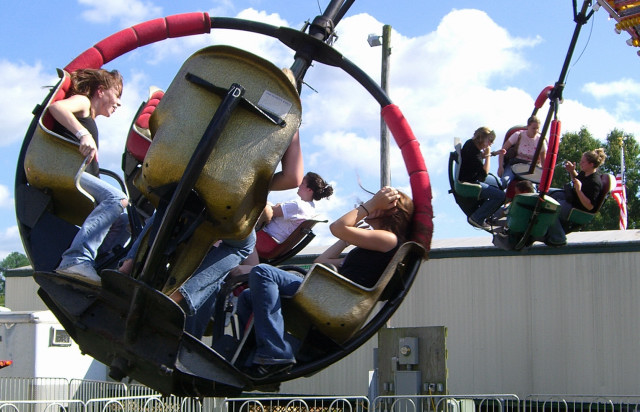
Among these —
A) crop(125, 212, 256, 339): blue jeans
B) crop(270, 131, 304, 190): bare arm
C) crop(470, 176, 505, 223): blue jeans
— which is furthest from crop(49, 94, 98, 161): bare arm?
crop(470, 176, 505, 223): blue jeans

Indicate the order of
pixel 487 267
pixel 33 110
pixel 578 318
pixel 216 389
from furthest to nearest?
1. pixel 487 267
2. pixel 578 318
3. pixel 33 110
4. pixel 216 389

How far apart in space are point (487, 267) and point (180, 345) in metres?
13.6

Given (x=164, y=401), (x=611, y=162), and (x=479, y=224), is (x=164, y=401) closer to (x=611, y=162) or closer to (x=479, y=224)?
(x=479, y=224)

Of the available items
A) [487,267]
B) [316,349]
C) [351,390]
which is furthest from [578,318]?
[316,349]

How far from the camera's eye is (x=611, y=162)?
42188 mm

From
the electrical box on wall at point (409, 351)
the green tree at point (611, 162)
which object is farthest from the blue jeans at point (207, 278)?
the green tree at point (611, 162)

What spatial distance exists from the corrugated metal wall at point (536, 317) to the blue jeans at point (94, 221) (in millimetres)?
12776

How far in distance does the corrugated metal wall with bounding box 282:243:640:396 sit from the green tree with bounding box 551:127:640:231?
25574 mm

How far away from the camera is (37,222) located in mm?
4203

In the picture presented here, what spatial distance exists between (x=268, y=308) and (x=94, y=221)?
932 millimetres

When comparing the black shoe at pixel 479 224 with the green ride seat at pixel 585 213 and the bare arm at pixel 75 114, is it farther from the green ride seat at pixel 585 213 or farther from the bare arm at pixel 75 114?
the bare arm at pixel 75 114

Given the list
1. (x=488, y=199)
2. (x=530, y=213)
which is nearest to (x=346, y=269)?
(x=530, y=213)

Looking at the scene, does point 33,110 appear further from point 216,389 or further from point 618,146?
point 618,146

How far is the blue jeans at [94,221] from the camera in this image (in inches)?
→ 161
